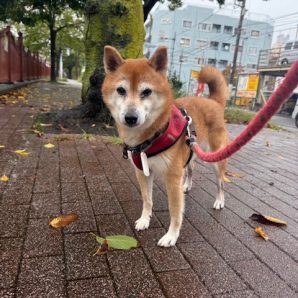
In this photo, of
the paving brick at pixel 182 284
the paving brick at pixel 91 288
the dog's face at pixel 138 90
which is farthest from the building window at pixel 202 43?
the paving brick at pixel 91 288

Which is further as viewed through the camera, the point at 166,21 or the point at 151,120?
the point at 166,21

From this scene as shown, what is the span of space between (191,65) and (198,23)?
Answer: 27.3 ft

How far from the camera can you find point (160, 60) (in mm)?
2723

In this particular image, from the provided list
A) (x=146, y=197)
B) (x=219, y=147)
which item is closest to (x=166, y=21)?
(x=219, y=147)

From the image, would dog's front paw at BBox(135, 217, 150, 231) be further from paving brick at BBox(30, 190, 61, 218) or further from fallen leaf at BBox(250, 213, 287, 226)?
fallen leaf at BBox(250, 213, 287, 226)

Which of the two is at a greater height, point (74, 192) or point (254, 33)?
point (254, 33)

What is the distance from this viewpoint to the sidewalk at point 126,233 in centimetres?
204

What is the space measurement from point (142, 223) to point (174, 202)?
1.32ft

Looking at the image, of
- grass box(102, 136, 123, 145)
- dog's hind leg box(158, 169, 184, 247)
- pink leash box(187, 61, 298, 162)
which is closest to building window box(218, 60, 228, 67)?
grass box(102, 136, 123, 145)

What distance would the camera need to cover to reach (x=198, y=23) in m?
64.2

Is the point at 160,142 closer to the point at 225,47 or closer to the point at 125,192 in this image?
the point at 125,192

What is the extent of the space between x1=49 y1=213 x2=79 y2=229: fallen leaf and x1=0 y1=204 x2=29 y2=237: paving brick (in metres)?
0.24

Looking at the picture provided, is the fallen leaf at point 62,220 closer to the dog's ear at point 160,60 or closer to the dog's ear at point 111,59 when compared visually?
the dog's ear at point 111,59

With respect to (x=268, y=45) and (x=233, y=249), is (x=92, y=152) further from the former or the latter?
(x=268, y=45)
